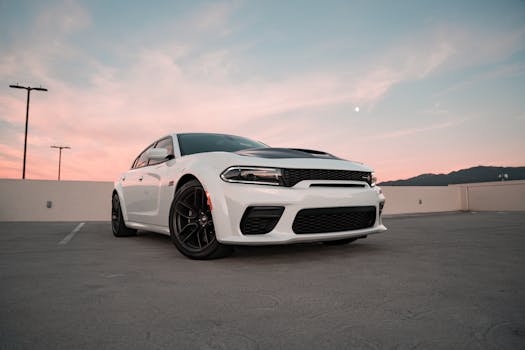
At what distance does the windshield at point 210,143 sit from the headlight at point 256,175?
46.7 inches

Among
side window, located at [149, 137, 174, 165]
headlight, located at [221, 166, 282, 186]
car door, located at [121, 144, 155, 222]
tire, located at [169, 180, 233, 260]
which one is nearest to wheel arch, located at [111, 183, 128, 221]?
car door, located at [121, 144, 155, 222]

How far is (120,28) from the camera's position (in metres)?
9.78

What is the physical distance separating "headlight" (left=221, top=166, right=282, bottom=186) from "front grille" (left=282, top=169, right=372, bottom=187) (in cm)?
7

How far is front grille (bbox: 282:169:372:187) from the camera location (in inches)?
127

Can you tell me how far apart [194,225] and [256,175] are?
82 centimetres

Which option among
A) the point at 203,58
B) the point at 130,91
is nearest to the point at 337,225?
the point at 203,58

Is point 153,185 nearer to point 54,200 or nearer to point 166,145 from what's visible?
point 166,145

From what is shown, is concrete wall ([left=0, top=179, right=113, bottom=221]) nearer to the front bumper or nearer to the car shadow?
the car shadow

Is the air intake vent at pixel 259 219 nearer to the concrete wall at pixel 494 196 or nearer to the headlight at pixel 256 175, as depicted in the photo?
the headlight at pixel 256 175

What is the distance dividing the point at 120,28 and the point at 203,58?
7.91ft

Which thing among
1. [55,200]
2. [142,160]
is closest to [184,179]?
[142,160]

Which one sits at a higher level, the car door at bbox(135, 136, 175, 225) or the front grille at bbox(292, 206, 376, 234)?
the car door at bbox(135, 136, 175, 225)

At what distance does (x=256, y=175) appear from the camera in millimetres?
3180

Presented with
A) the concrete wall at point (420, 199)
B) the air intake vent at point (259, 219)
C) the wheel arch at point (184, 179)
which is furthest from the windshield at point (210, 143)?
the concrete wall at point (420, 199)
